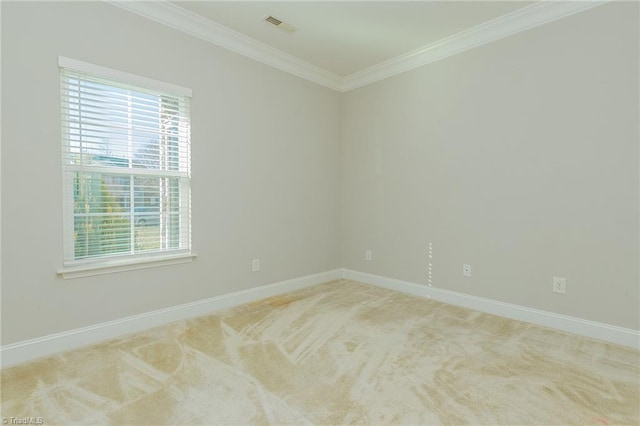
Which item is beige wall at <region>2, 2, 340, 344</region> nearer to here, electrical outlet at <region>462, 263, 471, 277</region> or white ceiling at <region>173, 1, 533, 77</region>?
white ceiling at <region>173, 1, 533, 77</region>

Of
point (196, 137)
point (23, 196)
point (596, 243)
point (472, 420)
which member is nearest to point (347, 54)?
point (196, 137)

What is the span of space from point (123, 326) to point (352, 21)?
10.5ft

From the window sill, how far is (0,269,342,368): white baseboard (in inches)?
15.3

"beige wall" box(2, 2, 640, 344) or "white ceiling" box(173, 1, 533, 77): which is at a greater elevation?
"white ceiling" box(173, 1, 533, 77)

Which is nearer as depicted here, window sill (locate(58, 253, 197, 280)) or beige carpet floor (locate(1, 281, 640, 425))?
beige carpet floor (locate(1, 281, 640, 425))

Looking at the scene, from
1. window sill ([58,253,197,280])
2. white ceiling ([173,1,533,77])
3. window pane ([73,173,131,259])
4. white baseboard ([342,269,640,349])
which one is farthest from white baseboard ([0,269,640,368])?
white ceiling ([173,1,533,77])

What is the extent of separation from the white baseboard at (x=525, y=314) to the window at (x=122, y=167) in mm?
2370

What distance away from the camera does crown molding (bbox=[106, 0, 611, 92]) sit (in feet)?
8.71

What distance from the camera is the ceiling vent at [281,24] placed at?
2902mm

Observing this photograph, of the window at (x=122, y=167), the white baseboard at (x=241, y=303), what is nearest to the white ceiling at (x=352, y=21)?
the window at (x=122, y=167)

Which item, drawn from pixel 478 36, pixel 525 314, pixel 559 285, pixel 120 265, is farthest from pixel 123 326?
pixel 478 36

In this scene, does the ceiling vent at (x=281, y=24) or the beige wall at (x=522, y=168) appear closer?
the beige wall at (x=522, y=168)

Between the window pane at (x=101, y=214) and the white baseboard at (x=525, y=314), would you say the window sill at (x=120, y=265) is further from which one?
the white baseboard at (x=525, y=314)

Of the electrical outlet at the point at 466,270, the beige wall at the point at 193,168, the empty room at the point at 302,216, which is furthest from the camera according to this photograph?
the electrical outlet at the point at 466,270
